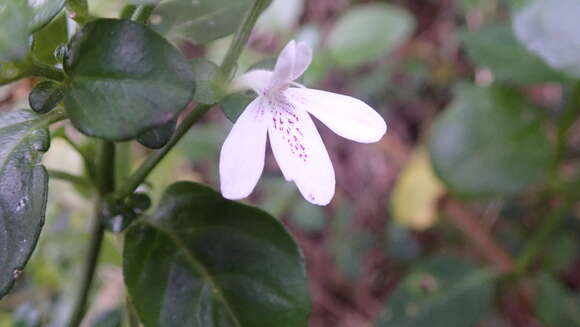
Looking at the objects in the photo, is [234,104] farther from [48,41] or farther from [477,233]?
[477,233]

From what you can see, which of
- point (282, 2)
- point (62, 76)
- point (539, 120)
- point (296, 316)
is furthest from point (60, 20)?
point (282, 2)

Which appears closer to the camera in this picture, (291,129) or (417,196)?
(291,129)

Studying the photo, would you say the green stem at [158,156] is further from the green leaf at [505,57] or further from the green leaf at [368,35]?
the green leaf at [368,35]

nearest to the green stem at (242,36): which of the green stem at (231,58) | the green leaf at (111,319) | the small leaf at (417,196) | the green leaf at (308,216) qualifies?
the green stem at (231,58)

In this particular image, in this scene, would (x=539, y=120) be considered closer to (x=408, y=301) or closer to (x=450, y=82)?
(x=408, y=301)

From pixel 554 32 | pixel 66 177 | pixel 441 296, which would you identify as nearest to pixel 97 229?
pixel 66 177
